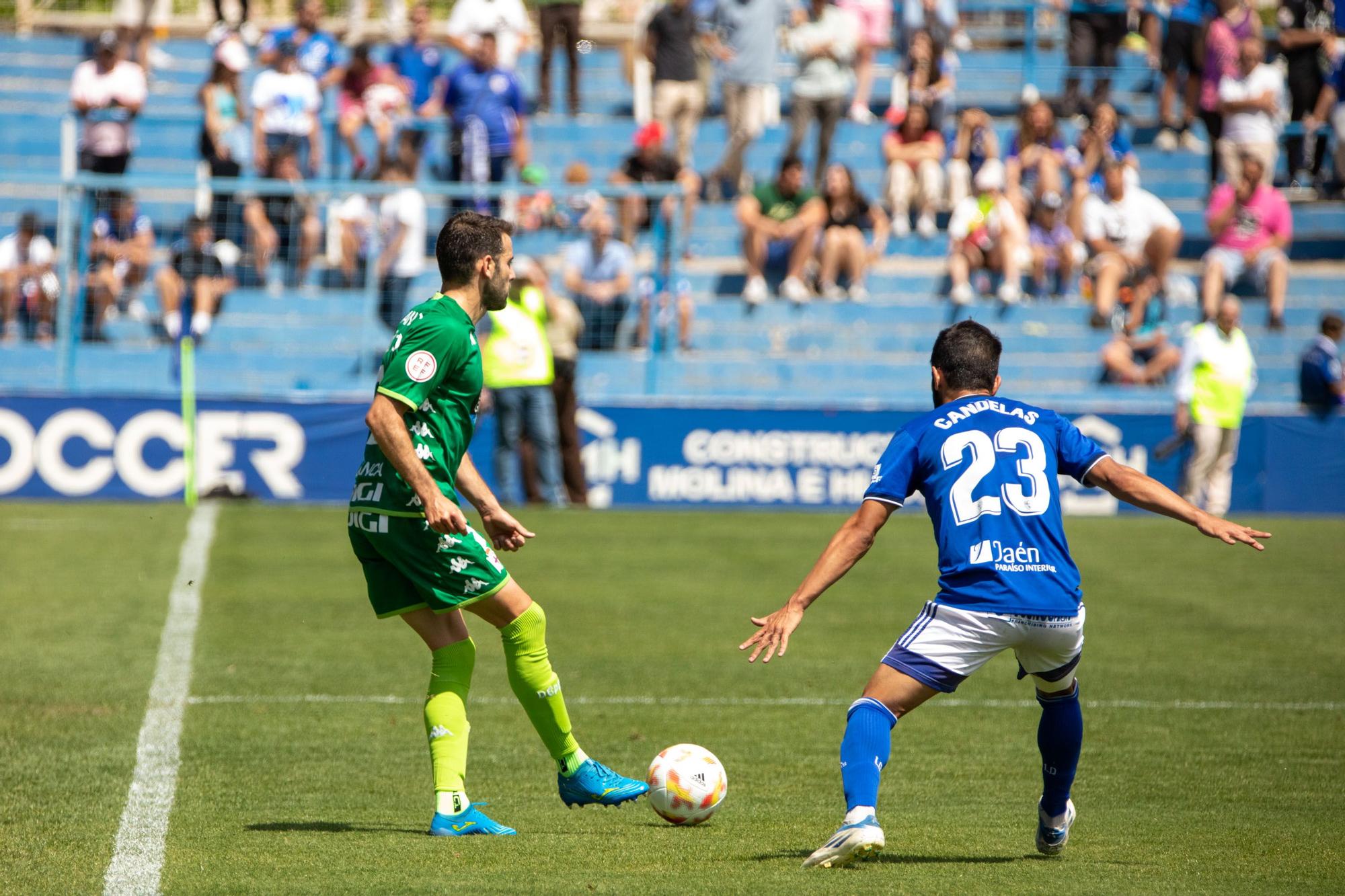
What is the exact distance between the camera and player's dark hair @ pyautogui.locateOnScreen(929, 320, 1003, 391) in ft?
18.0

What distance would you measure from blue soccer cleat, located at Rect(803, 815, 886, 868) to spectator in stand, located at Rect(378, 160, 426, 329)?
15.2 m

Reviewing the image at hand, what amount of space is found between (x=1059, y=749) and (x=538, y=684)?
1.78m

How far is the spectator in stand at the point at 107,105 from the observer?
20.2 metres

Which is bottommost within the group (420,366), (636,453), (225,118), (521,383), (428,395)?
(636,453)

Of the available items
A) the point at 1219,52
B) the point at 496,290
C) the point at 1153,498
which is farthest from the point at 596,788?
the point at 1219,52

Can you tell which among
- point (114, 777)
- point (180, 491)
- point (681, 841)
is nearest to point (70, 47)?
point (180, 491)

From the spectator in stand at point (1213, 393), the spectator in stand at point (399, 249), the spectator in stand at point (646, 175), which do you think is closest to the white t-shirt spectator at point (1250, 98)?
the spectator in stand at point (1213, 393)

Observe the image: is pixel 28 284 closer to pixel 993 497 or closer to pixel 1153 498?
pixel 993 497

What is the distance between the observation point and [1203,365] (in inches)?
721

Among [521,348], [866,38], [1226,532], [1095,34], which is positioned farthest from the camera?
[1095,34]

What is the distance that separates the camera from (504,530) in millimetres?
5938

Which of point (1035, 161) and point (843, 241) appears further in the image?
point (1035, 161)

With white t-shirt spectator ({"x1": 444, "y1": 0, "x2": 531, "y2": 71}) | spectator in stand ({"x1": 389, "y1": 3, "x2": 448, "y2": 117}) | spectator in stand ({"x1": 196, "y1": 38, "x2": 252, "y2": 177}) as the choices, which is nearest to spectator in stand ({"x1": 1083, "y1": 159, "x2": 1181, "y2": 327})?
white t-shirt spectator ({"x1": 444, "y1": 0, "x2": 531, "y2": 71})

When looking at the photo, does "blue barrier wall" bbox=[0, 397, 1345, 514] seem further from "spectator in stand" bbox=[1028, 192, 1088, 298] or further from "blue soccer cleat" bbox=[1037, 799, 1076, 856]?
"blue soccer cleat" bbox=[1037, 799, 1076, 856]
